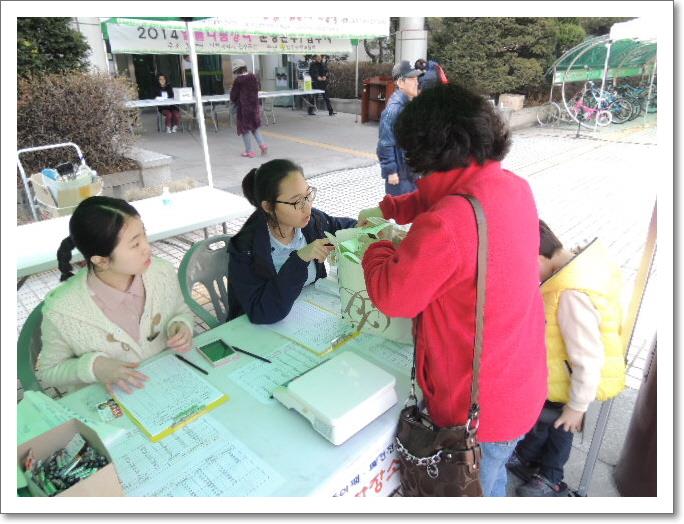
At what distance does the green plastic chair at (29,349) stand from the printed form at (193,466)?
25.9 inches

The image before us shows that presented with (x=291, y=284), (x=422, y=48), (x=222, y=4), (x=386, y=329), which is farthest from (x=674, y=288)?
(x=422, y=48)

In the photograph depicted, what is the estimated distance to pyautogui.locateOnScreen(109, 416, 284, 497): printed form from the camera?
127 centimetres

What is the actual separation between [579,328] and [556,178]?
6969mm

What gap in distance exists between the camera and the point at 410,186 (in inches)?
178

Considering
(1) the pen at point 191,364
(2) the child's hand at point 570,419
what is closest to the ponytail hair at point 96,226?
(1) the pen at point 191,364

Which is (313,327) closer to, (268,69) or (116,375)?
(116,375)

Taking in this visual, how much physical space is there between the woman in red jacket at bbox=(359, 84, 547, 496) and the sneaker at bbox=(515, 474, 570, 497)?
0.95 metres

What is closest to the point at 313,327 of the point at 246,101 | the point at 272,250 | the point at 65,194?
the point at 272,250

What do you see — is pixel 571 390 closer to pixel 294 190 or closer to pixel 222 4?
pixel 294 190

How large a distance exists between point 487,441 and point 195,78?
4364 mm

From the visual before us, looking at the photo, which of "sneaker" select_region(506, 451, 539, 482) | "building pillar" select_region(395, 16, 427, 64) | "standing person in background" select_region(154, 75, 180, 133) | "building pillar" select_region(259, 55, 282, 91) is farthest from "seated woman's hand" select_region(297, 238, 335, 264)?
"building pillar" select_region(259, 55, 282, 91)

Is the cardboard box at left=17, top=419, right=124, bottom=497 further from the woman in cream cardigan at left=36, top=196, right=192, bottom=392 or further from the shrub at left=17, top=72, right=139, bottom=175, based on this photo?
the shrub at left=17, top=72, right=139, bottom=175

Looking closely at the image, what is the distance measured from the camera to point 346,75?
15.9 metres
